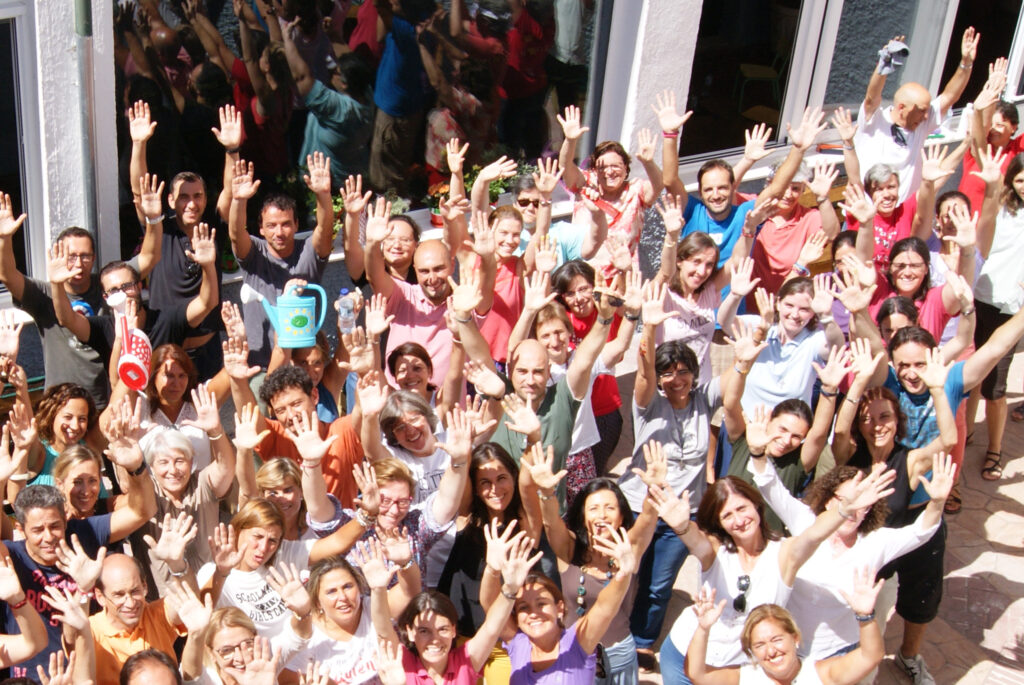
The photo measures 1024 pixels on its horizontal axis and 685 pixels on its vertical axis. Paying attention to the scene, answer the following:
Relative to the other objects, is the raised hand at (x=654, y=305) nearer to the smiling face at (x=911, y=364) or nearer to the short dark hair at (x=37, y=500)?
the smiling face at (x=911, y=364)

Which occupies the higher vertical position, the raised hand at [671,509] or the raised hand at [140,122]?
the raised hand at [140,122]

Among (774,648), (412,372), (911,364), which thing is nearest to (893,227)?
(911,364)

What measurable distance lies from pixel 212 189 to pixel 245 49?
0.78m

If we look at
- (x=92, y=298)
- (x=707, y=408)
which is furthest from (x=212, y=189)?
(x=707, y=408)

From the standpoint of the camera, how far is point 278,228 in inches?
229

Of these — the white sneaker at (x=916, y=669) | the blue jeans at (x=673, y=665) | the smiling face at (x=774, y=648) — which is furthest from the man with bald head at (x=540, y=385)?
the white sneaker at (x=916, y=669)

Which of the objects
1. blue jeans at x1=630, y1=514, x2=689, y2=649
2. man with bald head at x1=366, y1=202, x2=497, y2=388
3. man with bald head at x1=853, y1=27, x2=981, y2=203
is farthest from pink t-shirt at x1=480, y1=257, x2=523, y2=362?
man with bald head at x1=853, y1=27, x2=981, y2=203

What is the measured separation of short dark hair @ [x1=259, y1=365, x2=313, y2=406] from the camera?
482cm

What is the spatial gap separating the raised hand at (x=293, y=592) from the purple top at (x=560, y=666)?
0.73m

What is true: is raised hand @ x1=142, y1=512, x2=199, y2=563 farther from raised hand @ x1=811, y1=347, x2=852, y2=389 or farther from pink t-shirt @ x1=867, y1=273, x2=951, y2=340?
pink t-shirt @ x1=867, y1=273, x2=951, y2=340

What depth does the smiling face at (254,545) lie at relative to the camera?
415 cm

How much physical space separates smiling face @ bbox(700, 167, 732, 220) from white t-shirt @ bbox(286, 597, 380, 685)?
11.3ft

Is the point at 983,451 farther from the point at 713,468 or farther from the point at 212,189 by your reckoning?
the point at 212,189

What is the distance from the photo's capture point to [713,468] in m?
5.46
